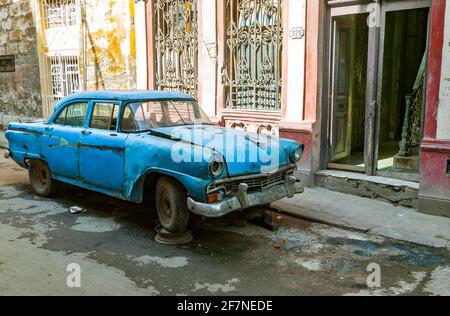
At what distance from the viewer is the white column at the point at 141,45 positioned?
10.1 m

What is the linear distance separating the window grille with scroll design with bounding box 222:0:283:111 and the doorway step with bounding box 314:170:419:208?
167 centimetres

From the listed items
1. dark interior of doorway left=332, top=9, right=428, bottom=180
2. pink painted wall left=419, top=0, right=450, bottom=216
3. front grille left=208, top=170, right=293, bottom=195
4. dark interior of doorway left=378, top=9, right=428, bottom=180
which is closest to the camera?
front grille left=208, top=170, right=293, bottom=195

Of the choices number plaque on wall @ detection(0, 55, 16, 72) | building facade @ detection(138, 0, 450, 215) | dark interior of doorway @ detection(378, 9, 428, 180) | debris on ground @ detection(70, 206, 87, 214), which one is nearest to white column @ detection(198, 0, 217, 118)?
building facade @ detection(138, 0, 450, 215)

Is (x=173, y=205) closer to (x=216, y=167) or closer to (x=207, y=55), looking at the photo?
(x=216, y=167)

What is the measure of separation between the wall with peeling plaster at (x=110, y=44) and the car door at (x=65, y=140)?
13.9 feet

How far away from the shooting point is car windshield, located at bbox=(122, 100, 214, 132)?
5.59 metres

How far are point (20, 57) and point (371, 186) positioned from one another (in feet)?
37.7

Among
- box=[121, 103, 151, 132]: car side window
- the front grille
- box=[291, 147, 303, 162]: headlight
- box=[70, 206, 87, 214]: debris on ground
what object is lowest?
box=[70, 206, 87, 214]: debris on ground

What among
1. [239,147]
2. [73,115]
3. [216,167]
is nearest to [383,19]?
[239,147]

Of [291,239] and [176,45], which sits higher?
[176,45]

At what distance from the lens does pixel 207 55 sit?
29.3 feet

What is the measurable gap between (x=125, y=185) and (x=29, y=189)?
3.08 m

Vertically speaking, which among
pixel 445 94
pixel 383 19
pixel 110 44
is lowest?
pixel 445 94

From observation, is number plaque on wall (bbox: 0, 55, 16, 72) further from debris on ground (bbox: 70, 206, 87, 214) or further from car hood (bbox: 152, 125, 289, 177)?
car hood (bbox: 152, 125, 289, 177)
